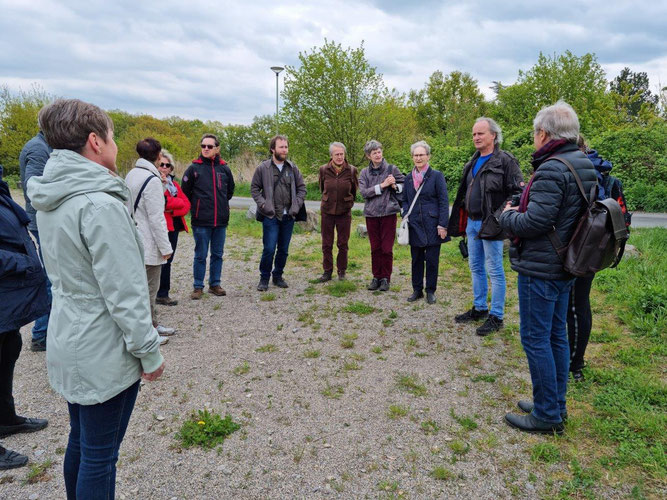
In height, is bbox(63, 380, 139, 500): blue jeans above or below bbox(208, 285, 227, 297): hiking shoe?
above

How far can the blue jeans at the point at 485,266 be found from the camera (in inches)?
183

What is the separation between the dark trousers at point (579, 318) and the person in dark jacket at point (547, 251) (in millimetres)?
661

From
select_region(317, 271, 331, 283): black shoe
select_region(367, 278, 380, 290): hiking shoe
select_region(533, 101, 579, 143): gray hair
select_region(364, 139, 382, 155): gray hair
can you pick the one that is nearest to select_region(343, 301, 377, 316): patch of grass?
select_region(367, 278, 380, 290): hiking shoe

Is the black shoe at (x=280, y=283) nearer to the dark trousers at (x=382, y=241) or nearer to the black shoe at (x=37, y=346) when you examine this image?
the dark trousers at (x=382, y=241)

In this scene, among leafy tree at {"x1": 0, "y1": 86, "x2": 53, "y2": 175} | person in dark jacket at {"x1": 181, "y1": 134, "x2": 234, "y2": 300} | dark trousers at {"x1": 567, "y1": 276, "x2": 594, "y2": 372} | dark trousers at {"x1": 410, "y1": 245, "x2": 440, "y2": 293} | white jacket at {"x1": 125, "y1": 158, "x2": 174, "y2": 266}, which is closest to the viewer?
dark trousers at {"x1": 567, "y1": 276, "x2": 594, "y2": 372}

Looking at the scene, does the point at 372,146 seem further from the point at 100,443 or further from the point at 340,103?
the point at 340,103

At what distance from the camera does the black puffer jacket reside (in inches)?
108

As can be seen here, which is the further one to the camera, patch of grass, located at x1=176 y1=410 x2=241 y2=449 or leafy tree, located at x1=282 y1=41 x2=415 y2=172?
leafy tree, located at x1=282 y1=41 x2=415 y2=172

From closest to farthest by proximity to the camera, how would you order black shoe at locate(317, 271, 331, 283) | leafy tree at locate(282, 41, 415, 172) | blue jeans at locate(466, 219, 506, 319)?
blue jeans at locate(466, 219, 506, 319) → black shoe at locate(317, 271, 331, 283) → leafy tree at locate(282, 41, 415, 172)

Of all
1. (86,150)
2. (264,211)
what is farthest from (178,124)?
(86,150)

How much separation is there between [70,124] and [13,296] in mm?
1662

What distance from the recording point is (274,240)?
21.5 feet

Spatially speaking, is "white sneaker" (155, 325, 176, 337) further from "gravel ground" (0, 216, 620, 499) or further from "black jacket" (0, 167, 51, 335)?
"black jacket" (0, 167, 51, 335)

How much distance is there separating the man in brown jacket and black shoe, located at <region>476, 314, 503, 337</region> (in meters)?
2.73
